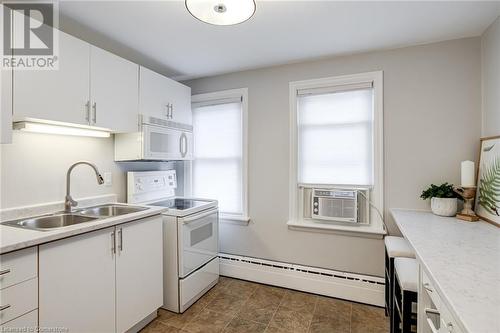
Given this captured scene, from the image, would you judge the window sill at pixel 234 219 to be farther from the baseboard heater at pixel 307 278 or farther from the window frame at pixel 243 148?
the baseboard heater at pixel 307 278

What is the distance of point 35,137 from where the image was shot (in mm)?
1796

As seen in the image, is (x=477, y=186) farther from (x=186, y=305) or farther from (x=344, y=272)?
(x=186, y=305)

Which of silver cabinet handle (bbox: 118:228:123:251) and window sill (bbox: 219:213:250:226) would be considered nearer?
silver cabinet handle (bbox: 118:228:123:251)

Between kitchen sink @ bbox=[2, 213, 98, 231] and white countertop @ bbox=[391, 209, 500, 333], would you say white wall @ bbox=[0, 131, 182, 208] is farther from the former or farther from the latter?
white countertop @ bbox=[391, 209, 500, 333]

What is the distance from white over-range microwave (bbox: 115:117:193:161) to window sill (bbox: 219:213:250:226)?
86cm

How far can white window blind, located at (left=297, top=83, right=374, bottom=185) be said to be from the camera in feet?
7.76

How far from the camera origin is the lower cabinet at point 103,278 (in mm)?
1338

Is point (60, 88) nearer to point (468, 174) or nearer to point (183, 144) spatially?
point (183, 144)

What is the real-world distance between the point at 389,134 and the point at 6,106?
2843 mm

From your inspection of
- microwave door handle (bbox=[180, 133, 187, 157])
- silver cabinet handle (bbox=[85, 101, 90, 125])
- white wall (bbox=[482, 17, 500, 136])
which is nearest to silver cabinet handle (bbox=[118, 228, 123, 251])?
silver cabinet handle (bbox=[85, 101, 90, 125])

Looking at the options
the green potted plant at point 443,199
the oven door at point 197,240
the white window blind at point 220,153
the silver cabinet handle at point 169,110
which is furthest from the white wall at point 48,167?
the green potted plant at point 443,199

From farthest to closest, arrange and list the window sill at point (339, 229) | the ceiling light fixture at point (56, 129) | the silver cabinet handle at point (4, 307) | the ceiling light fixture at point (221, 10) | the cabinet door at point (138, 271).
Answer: the window sill at point (339, 229) → the cabinet door at point (138, 271) → the ceiling light fixture at point (56, 129) → the ceiling light fixture at point (221, 10) → the silver cabinet handle at point (4, 307)

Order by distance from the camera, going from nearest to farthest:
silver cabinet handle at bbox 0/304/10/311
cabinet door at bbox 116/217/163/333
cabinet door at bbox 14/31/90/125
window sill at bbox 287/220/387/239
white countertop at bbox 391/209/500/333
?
1. white countertop at bbox 391/209/500/333
2. silver cabinet handle at bbox 0/304/10/311
3. cabinet door at bbox 14/31/90/125
4. cabinet door at bbox 116/217/163/333
5. window sill at bbox 287/220/387/239

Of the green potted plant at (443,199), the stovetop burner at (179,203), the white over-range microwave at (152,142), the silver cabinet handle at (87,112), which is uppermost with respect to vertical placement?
the silver cabinet handle at (87,112)
